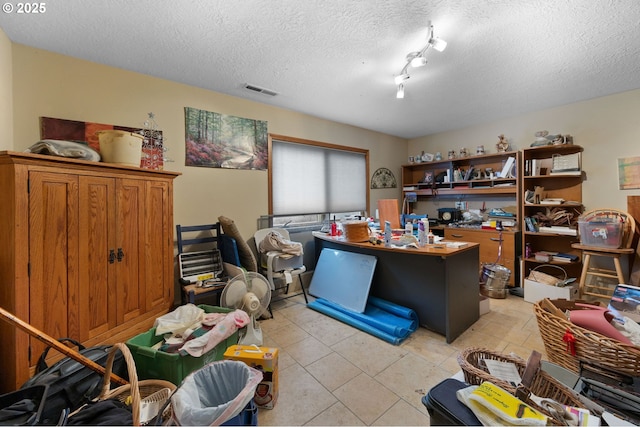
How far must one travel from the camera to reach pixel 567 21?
1.74m

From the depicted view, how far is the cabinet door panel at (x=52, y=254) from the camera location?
1.41 m

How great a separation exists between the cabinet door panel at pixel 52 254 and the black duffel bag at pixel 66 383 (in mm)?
197

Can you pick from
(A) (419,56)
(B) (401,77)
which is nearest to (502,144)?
(B) (401,77)

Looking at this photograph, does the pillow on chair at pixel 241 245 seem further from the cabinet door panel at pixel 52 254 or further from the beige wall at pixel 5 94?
the beige wall at pixel 5 94

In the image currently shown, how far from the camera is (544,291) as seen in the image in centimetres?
302

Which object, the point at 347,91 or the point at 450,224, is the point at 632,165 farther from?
the point at 347,91

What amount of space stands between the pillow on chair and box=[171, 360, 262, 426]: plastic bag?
1.39 meters

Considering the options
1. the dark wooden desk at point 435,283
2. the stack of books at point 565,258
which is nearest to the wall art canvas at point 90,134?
the dark wooden desk at point 435,283

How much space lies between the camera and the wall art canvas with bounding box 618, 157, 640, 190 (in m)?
2.93

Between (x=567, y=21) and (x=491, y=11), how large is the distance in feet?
1.97

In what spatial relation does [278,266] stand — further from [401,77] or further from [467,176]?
[467,176]

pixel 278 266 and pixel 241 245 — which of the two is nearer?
pixel 241 245

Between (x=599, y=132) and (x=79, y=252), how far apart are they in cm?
548

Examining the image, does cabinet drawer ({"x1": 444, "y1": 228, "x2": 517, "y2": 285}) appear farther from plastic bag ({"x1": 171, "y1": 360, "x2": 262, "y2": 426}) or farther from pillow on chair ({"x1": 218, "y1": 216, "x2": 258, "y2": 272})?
plastic bag ({"x1": 171, "y1": 360, "x2": 262, "y2": 426})
